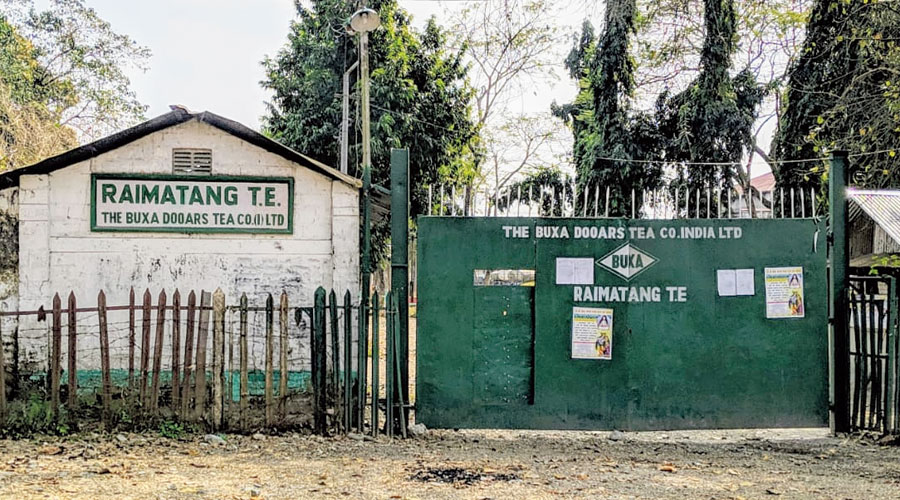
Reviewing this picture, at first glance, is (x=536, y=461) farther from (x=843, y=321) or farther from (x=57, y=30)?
(x=57, y=30)

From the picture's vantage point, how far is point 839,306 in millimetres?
7625

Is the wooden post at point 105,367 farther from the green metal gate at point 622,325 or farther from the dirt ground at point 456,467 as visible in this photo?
the green metal gate at point 622,325

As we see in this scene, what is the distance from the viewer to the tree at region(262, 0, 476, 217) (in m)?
20.6

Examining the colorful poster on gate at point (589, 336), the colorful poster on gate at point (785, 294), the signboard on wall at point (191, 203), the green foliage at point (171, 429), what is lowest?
the green foliage at point (171, 429)

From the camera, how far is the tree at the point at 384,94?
20641 mm

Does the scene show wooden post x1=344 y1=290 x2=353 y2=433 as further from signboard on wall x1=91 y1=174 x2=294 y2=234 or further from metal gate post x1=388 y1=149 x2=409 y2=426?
signboard on wall x1=91 y1=174 x2=294 y2=234

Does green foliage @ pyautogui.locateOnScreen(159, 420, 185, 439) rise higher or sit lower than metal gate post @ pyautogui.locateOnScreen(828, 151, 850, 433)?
lower

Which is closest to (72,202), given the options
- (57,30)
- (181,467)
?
(181,467)

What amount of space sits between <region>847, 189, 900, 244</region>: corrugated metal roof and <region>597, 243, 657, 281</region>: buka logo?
10.6 ft

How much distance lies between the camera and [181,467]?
603cm

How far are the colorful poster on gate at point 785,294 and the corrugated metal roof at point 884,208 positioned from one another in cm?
204

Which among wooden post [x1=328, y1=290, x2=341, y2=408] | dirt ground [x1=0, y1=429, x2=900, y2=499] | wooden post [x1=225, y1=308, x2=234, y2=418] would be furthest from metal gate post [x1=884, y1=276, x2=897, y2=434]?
wooden post [x1=225, y1=308, x2=234, y2=418]

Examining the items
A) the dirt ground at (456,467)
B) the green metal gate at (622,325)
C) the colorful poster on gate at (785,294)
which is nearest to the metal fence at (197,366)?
the dirt ground at (456,467)

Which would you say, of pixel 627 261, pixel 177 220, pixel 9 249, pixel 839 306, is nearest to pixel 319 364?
pixel 177 220
